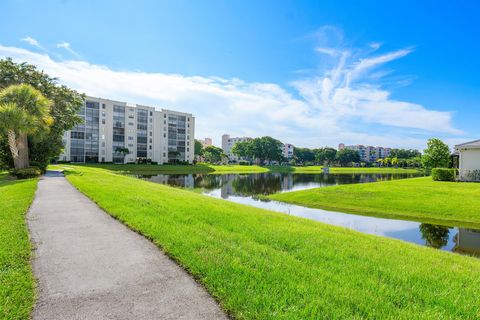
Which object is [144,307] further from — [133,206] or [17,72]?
[17,72]

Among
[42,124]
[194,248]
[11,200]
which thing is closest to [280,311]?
[194,248]

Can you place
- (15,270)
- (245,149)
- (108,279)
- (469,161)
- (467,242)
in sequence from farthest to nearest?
(245,149) → (469,161) → (467,242) → (15,270) → (108,279)

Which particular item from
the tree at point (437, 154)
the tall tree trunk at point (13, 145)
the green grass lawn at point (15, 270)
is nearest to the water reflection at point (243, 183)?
the tree at point (437, 154)

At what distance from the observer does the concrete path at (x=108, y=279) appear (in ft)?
13.1

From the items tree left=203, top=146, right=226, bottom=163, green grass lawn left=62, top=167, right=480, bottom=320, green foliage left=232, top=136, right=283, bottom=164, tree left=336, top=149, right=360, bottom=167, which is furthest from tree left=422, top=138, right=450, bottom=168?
tree left=336, top=149, right=360, bottom=167

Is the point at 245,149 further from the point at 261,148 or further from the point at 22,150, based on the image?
the point at 22,150

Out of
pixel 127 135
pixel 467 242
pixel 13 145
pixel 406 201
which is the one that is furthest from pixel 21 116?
pixel 127 135

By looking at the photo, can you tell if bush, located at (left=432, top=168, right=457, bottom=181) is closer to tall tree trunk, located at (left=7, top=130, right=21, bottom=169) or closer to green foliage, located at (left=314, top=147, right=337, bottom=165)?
tall tree trunk, located at (left=7, top=130, right=21, bottom=169)

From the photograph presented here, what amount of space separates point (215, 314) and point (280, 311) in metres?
0.96

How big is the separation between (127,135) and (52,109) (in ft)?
192

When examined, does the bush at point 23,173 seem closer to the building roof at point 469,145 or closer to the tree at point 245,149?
the building roof at point 469,145

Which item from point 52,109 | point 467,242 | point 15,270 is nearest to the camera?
point 15,270

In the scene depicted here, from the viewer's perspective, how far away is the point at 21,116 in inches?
961

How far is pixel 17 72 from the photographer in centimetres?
3203
